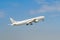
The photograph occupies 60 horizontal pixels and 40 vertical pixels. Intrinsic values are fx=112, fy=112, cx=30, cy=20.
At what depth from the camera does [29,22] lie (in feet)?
81.1
